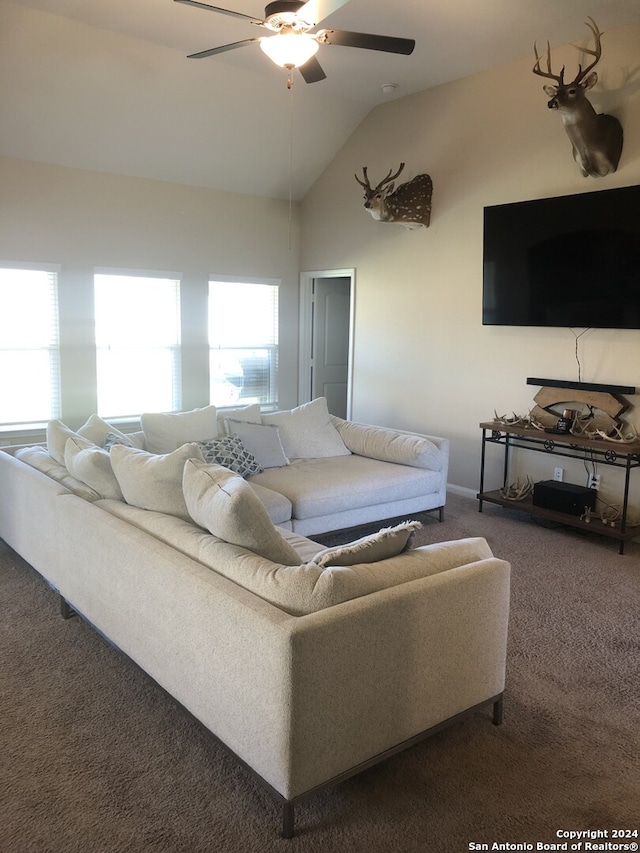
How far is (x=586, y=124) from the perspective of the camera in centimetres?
442

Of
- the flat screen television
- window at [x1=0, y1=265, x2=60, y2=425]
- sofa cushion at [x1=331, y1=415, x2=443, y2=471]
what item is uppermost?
the flat screen television

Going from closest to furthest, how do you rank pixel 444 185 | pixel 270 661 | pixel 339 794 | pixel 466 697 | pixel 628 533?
pixel 270 661, pixel 339 794, pixel 466 697, pixel 628 533, pixel 444 185

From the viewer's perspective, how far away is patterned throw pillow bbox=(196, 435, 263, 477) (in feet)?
15.0

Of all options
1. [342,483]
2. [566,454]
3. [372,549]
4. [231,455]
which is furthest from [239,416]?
[372,549]

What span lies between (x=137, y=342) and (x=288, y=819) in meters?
5.14

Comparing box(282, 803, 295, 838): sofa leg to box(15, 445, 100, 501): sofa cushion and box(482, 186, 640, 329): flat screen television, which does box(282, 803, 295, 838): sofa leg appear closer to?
box(15, 445, 100, 501): sofa cushion

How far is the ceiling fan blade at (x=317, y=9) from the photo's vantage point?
296 centimetres

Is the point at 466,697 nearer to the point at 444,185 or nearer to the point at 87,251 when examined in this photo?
the point at 444,185

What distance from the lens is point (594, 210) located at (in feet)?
15.4

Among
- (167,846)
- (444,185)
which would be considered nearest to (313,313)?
(444,185)

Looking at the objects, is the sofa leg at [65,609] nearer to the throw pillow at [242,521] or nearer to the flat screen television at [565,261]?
the throw pillow at [242,521]

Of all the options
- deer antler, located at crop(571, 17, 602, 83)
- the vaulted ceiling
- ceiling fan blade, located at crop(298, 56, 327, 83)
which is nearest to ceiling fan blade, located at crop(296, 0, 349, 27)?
ceiling fan blade, located at crop(298, 56, 327, 83)

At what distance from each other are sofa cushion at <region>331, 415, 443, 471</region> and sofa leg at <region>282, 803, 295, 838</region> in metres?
3.21

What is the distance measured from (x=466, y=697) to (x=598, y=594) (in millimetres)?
1783
